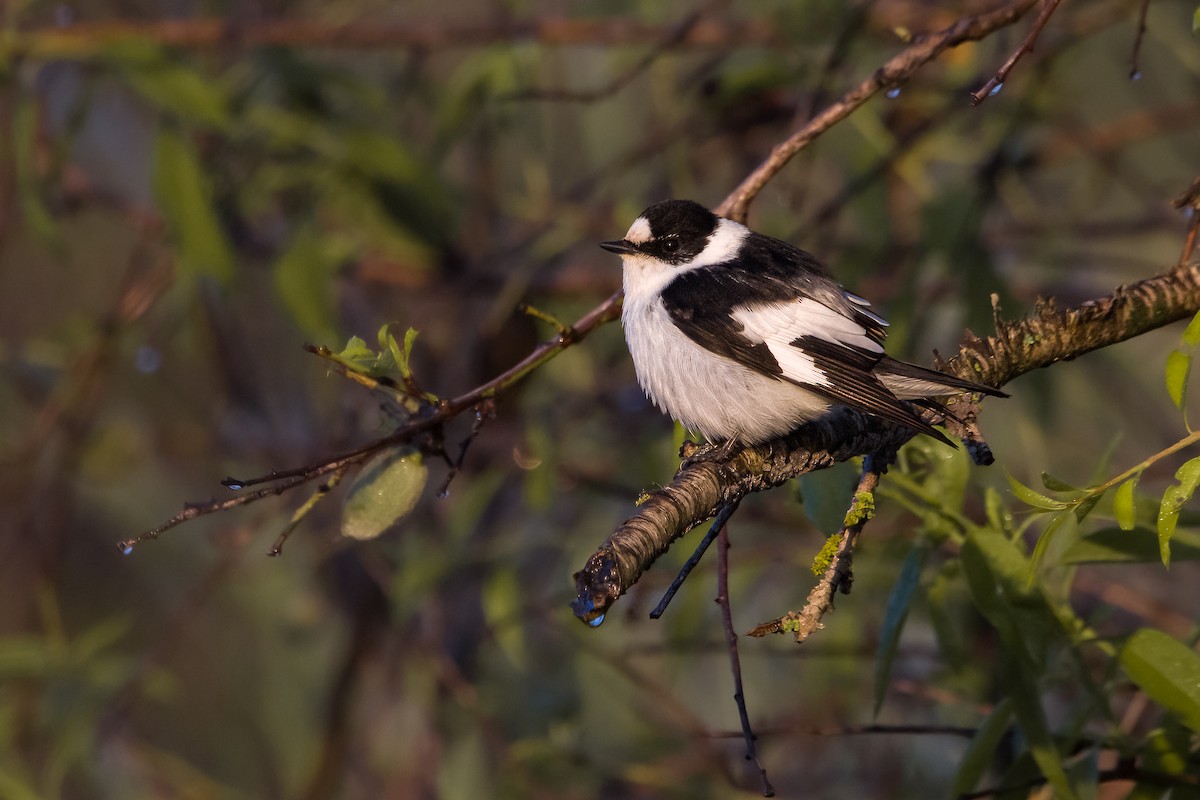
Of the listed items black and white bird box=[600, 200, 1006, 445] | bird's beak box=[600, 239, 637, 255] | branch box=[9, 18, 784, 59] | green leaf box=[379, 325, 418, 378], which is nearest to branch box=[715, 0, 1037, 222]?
black and white bird box=[600, 200, 1006, 445]

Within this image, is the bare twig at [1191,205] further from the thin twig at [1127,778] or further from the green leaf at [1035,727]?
the thin twig at [1127,778]

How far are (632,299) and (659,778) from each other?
5.78ft

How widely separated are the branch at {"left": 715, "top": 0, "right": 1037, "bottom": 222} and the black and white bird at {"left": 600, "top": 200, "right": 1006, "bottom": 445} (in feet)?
0.98

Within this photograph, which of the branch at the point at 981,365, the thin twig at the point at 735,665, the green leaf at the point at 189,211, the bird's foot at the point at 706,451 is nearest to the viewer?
the thin twig at the point at 735,665

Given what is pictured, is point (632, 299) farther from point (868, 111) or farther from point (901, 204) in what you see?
point (901, 204)

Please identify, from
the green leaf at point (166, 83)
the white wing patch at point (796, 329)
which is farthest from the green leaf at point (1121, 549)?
the green leaf at point (166, 83)

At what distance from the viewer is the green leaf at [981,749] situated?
212 cm

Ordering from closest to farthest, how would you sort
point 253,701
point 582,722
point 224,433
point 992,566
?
point 992,566 → point 582,722 → point 224,433 → point 253,701

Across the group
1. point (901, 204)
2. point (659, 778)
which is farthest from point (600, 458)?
point (901, 204)

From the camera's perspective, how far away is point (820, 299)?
2.70 m

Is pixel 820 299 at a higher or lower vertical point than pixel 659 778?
higher

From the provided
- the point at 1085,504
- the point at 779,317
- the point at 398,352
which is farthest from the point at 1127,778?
the point at 398,352

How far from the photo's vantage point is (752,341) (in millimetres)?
2652

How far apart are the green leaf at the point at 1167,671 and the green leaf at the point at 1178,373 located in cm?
45
